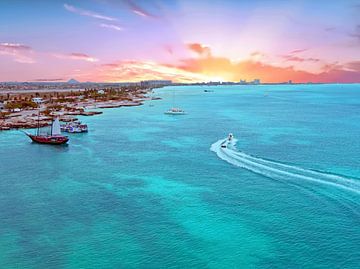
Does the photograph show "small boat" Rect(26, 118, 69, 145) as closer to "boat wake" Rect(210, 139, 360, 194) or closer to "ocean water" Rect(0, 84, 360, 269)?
"ocean water" Rect(0, 84, 360, 269)

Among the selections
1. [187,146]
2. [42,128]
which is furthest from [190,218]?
[42,128]

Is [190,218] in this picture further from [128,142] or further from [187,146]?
[128,142]

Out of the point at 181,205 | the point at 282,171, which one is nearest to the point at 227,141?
the point at 282,171

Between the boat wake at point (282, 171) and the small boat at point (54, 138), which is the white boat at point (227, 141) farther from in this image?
the small boat at point (54, 138)

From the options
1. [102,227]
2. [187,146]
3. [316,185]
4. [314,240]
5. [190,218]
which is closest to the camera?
[314,240]

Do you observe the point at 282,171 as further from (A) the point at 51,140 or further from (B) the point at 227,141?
(A) the point at 51,140

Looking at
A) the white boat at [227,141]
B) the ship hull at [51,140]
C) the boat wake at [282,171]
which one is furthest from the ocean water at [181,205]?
the ship hull at [51,140]
